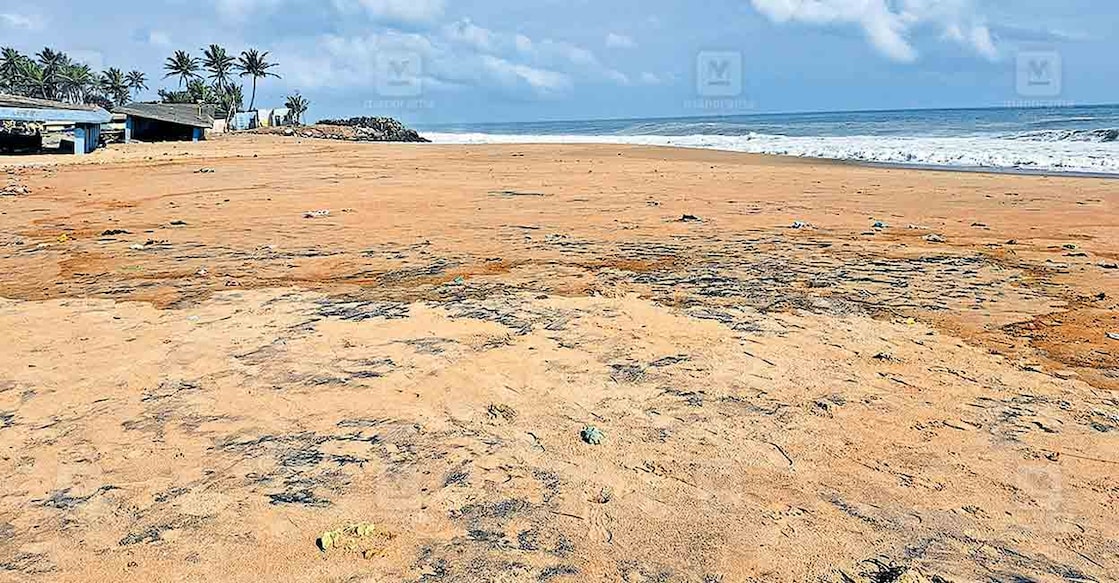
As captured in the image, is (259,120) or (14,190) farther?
(259,120)

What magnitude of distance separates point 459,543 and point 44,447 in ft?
6.34

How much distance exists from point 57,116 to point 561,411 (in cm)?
2887

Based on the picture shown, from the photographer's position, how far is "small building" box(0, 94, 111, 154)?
2509 cm

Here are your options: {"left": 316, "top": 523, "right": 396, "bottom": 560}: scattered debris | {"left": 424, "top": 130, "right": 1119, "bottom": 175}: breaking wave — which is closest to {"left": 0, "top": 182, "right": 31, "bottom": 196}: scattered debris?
{"left": 316, "top": 523, "right": 396, "bottom": 560}: scattered debris

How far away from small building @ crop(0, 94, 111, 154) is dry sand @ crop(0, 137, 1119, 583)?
21.0m

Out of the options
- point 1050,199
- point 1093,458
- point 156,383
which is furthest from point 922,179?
point 156,383

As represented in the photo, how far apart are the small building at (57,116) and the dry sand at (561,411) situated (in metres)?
21.0

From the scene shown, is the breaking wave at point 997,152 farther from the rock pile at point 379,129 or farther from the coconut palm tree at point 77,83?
the coconut palm tree at point 77,83

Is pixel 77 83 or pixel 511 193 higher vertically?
pixel 77 83

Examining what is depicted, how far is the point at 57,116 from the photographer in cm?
2666

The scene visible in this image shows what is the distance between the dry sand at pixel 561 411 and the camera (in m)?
2.67

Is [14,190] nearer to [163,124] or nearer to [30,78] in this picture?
[163,124]

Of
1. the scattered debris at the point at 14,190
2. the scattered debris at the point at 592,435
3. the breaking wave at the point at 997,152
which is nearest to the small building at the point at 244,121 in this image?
the breaking wave at the point at 997,152

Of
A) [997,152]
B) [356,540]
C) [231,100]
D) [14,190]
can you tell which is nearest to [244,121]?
[231,100]
